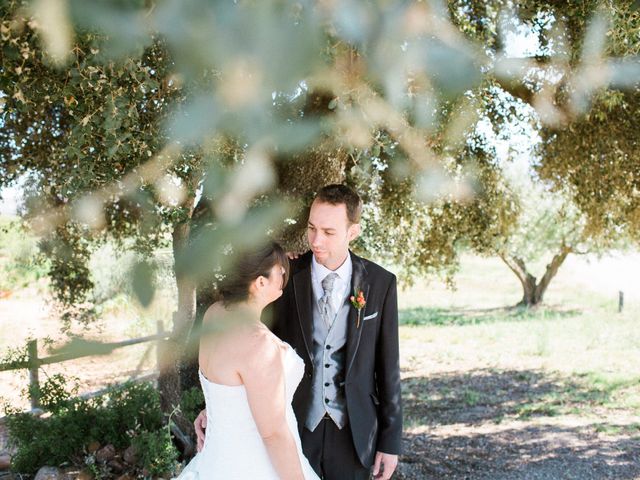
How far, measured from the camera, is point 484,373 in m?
11.0

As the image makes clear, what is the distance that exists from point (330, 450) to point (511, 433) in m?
5.21

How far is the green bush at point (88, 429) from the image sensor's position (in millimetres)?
4339

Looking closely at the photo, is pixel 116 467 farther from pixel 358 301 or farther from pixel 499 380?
pixel 499 380

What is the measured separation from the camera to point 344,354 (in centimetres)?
276

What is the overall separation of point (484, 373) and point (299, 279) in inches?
357

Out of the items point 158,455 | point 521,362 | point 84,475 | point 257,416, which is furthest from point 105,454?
point 521,362

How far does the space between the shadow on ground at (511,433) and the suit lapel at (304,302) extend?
366 centimetres

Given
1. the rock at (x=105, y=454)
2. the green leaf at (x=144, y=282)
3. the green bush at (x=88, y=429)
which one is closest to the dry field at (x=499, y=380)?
the green leaf at (x=144, y=282)

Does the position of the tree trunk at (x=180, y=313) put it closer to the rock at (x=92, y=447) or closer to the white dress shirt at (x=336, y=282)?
the white dress shirt at (x=336, y=282)

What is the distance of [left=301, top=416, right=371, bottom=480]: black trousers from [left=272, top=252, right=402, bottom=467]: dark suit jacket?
0.21 ft

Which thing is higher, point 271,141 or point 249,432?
point 271,141

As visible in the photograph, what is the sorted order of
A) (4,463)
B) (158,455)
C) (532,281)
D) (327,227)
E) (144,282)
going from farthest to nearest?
(532,281), (4,463), (158,455), (327,227), (144,282)

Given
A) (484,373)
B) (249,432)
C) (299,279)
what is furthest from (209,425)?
(484,373)

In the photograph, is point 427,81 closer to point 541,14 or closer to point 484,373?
point 541,14
